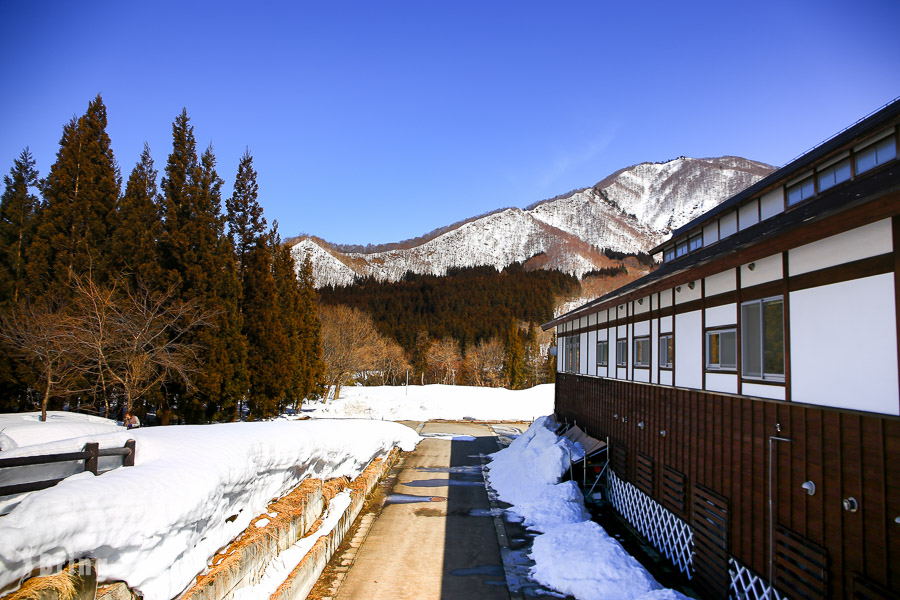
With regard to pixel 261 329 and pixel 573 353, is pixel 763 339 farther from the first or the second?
pixel 261 329

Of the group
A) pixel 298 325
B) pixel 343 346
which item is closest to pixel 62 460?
pixel 298 325

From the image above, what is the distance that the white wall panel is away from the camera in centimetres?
695

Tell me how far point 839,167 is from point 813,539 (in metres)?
5.45

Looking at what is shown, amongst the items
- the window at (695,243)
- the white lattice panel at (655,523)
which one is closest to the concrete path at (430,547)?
the white lattice panel at (655,523)

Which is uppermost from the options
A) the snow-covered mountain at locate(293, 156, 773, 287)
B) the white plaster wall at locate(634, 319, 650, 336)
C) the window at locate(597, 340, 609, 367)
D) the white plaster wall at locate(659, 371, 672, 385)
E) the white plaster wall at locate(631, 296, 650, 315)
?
the snow-covered mountain at locate(293, 156, 773, 287)

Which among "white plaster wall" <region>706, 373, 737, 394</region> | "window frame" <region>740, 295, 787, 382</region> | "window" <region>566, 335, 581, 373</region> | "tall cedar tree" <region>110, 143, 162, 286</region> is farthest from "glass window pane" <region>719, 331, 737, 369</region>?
"tall cedar tree" <region>110, 143, 162, 286</region>

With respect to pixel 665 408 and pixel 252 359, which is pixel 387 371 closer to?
pixel 252 359

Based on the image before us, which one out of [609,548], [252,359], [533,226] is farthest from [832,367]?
[533,226]

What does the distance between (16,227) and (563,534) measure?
2224cm

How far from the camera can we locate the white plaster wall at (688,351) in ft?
26.2

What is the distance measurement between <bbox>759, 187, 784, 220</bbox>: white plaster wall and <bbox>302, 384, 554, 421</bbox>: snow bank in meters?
25.8

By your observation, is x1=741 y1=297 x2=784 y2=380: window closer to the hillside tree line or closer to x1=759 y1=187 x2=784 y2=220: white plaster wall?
x1=759 y1=187 x2=784 y2=220: white plaster wall

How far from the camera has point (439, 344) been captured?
2267 inches

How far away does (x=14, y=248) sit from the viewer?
59.7ft
